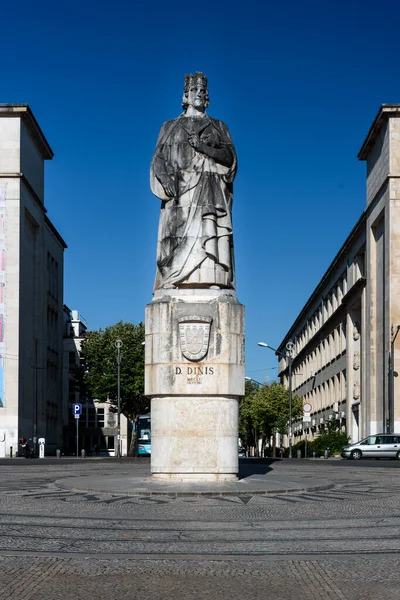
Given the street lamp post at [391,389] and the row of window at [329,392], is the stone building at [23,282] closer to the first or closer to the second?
the street lamp post at [391,389]

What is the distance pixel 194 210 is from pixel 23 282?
49027mm

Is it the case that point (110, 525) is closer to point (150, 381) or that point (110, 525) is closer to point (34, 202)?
point (150, 381)

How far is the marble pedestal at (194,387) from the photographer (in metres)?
20.5

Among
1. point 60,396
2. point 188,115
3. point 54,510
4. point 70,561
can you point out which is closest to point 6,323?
point 60,396

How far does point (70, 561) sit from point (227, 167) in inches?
534

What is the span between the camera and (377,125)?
6312 centimetres

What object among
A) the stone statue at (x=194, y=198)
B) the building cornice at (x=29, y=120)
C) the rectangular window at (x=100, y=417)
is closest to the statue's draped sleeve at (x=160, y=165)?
the stone statue at (x=194, y=198)

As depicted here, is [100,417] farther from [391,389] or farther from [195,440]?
[195,440]

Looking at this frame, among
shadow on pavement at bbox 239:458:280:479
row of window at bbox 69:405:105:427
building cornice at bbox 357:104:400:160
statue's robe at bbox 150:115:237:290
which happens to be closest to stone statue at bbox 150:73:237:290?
statue's robe at bbox 150:115:237:290

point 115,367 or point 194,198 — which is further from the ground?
point 194,198

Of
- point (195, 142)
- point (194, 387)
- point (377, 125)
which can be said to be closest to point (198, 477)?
point (194, 387)

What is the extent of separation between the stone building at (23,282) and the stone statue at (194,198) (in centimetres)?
4473

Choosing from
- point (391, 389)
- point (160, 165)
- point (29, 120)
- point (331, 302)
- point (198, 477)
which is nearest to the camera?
point (198, 477)

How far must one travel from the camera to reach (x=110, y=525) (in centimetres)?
1355
